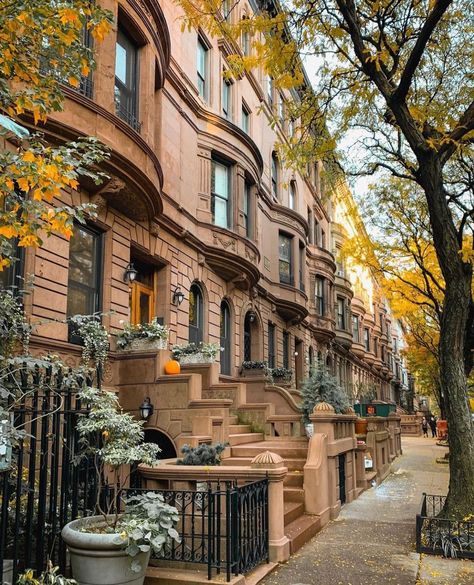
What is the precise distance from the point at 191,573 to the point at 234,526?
68 cm

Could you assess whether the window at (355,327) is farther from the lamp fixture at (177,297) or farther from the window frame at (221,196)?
the lamp fixture at (177,297)

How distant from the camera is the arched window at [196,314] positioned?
16234 millimetres

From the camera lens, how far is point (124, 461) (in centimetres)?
564

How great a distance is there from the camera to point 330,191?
12.5m

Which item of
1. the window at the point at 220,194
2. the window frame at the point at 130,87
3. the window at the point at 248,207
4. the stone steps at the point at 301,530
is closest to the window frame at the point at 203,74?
the window at the point at 220,194

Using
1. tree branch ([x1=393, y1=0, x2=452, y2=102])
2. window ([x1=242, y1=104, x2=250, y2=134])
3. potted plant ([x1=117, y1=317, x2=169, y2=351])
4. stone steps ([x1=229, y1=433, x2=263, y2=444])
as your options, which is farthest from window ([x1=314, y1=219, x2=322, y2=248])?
tree branch ([x1=393, y1=0, x2=452, y2=102])

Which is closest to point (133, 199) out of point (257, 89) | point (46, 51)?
point (46, 51)

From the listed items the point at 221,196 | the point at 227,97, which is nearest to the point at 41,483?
the point at 221,196

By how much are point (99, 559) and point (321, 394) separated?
29.8 feet

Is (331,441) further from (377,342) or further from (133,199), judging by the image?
(377,342)

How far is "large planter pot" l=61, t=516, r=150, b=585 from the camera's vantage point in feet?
16.2

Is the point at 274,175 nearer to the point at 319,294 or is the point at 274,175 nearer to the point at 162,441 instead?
the point at 319,294

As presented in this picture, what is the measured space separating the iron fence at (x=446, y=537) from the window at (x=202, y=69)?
1434cm

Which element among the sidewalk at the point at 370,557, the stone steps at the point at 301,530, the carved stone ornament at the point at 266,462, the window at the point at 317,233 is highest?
the window at the point at 317,233
